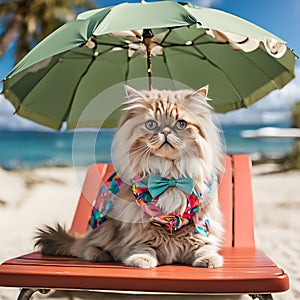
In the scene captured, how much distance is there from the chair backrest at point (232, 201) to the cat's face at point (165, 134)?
3.32 feet

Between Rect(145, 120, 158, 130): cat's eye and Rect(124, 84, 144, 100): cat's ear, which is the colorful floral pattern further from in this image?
Rect(124, 84, 144, 100): cat's ear

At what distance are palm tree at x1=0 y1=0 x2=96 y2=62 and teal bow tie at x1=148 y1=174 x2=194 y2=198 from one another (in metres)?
11.9

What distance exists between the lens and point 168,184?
1.86 metres

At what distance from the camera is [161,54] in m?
2.98

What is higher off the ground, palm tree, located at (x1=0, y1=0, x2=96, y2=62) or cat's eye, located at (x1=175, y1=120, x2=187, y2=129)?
palm tree, located at (x1=0, y1=0, x2=96, y2=62)

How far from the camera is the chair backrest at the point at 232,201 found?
279 centimetres

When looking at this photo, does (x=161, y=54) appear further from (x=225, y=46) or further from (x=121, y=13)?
(x=121, y=13)

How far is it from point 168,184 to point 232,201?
121cm

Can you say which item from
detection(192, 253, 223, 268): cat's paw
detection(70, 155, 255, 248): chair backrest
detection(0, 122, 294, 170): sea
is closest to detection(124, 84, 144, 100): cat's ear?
detection(192, 253, 223, 268): cat's paw

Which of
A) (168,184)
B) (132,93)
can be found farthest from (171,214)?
(132,93)

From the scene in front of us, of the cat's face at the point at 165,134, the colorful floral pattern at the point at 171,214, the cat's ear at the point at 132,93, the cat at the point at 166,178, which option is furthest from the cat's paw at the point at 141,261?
the cat's ear at the point at 132,93

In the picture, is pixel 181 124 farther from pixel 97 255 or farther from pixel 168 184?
pixel 97 255

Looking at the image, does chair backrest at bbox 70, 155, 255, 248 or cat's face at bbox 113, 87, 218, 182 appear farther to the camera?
chair backrest at bbox 70, 155, 255, 248

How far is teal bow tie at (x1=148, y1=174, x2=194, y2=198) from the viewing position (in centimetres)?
185
